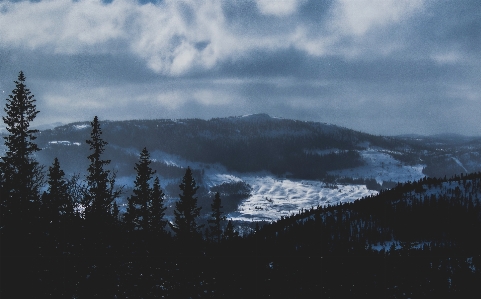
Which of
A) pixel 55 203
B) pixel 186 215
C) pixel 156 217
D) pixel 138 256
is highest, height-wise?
pixel 55 203

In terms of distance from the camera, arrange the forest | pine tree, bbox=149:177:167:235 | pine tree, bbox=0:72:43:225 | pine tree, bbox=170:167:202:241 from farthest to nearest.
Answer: pine tree, bbox=149:177:167:235 < pine tree, bbox=170:167:202:241 < pine tree, bbox=0:72:43:225 < the forest

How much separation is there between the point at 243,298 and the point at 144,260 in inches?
454

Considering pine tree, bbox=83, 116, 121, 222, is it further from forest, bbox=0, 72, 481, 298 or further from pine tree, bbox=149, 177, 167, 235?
pine tree, bbox=149, 177, 167, 235

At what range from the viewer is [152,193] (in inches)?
2598

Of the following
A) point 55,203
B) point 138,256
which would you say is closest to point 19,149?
point 55,203

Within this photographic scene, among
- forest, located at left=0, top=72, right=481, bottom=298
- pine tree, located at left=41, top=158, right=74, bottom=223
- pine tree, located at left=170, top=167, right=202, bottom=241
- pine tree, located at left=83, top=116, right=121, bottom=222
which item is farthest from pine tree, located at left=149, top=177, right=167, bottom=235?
pine tree, located at left=41, top=158, right=74, bottom=223

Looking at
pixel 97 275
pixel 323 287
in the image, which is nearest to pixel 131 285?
pixel 97 275

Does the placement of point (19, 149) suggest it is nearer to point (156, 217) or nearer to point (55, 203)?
point (55, 203)

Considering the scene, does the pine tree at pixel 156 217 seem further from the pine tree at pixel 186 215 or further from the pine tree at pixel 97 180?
the pine tree at pixel 97 180

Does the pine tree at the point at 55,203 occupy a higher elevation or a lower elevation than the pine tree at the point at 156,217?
higher

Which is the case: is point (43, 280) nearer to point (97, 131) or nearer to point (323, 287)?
point (97, 131)

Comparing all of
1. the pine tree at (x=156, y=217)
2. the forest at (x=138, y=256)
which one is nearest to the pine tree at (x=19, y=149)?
the forest at (x=138, y=256)

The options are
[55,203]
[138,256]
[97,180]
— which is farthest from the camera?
[97,180]

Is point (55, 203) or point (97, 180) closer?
point (55, 203)
